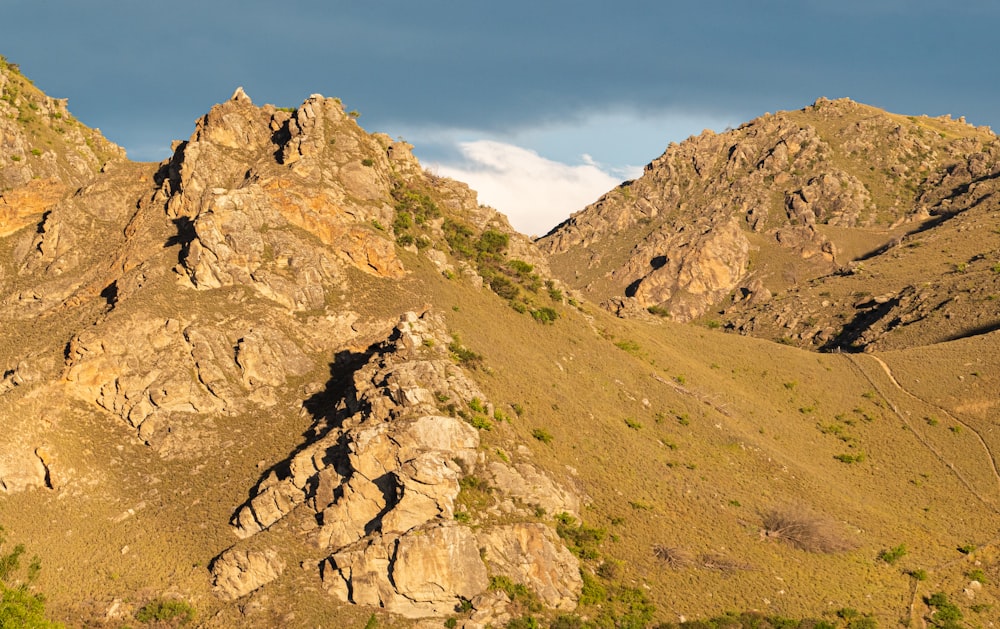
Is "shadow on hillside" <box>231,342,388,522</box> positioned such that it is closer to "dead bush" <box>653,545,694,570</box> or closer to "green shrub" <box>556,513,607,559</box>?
"green shrub" <box>556,513,607,559</box>

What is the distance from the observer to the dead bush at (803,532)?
57.1 metres

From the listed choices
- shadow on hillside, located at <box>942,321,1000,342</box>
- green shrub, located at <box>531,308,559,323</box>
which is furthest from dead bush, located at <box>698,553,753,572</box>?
shadow on hillside, located at <box>942,321,1000,342</box>

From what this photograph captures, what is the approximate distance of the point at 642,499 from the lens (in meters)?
57.6

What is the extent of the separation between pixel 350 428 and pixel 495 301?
3395 cm

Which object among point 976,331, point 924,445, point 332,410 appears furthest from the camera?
point 976,331

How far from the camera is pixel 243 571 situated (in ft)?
140

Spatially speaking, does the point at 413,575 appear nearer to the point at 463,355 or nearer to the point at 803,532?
the point at 463,355

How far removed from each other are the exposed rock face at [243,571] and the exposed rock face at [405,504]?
2.46m

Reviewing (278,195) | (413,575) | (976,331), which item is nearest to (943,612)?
(413,575)

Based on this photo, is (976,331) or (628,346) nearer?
(628,346)

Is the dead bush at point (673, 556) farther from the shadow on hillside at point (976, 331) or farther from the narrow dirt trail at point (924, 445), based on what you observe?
the shadow on hillside at point (976, 331)

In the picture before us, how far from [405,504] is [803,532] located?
111 feet

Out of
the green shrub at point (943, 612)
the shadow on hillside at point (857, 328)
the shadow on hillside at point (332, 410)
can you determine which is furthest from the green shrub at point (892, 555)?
the shadow on hillside at point (857, 328)

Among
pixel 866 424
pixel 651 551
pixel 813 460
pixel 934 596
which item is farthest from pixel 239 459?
pixel 866 424
